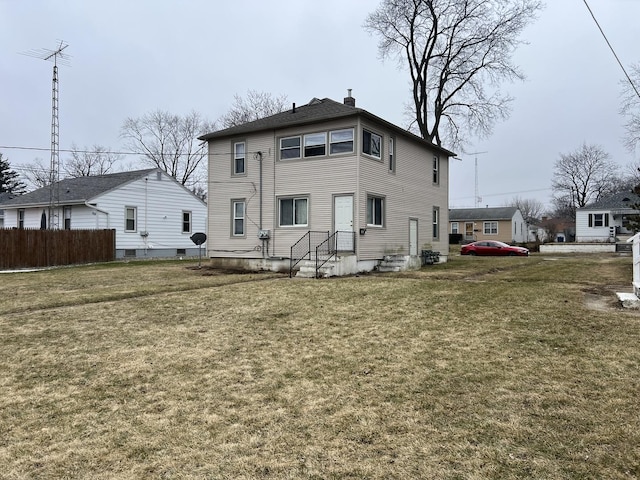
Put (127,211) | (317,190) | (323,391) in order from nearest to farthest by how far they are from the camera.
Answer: (323,391)
(317,190)
(127,211)

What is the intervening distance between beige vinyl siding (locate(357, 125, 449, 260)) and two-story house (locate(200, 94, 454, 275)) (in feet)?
0.14

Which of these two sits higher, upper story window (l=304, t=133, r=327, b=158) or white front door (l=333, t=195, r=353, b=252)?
upper story window (l=304, t=133, r=327, b=158)

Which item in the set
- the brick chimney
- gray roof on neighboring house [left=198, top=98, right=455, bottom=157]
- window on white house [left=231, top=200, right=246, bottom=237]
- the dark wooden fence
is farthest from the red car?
the dark wooden fence

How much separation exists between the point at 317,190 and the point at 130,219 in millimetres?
14634

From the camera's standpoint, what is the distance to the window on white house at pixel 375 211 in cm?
1592

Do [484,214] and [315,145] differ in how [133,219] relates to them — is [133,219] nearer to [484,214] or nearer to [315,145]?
[315,145]

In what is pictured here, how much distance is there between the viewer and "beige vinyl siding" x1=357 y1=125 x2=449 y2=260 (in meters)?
15.7

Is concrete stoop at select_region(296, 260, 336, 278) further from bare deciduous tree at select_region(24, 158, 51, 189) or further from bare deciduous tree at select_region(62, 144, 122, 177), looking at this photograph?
bare deciduous tree at select_region(24, 158, 51, 189)

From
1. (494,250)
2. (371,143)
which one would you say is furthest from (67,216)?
(494,250)

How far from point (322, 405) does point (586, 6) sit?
905 centimetres

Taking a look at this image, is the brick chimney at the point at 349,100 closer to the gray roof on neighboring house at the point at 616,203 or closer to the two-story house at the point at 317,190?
the two-story house at the point at 317,190

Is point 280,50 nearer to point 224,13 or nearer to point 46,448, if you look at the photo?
point 224,13

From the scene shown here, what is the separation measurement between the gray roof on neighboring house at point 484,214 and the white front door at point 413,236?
35.0 m

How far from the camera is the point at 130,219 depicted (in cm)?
2558
